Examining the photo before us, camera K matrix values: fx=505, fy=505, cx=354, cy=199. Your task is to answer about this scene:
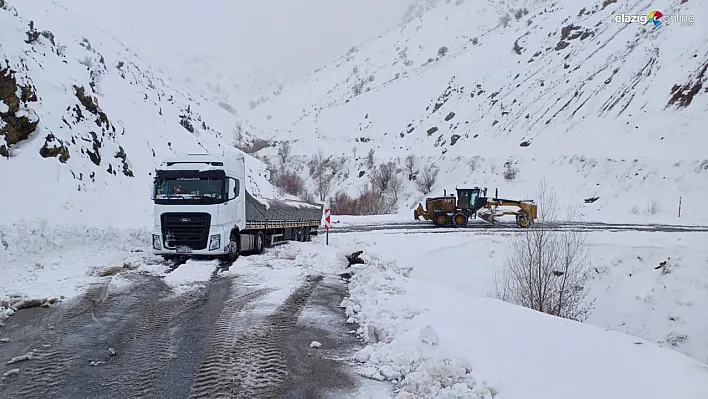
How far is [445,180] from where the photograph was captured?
52.6 m

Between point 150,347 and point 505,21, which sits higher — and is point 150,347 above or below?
below

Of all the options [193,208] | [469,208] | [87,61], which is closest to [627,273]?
[469,208]

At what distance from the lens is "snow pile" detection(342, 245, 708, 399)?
5457mm

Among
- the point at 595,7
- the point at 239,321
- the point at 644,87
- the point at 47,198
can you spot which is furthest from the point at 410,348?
the point at 595,7

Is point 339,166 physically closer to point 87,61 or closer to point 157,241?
point 87,61

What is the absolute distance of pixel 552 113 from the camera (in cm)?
5156

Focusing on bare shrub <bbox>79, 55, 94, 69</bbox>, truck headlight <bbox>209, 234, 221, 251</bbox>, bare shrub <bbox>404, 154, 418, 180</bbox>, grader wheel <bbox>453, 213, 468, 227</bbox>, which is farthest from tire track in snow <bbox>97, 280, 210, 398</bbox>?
bare shrub <bbox>404, 154, 418, 180</bbox>

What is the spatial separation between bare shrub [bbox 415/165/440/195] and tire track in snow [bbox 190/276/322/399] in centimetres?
4377

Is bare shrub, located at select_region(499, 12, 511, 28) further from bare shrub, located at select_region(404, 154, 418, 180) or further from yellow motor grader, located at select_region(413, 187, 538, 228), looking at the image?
yellow motor grader, located at select_region(413, 187, 538, 228)

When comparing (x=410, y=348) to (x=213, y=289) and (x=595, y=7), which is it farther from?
(x=595, y=7)

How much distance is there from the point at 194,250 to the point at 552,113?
4519 centimetres

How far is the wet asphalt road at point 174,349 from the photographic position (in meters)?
5.86

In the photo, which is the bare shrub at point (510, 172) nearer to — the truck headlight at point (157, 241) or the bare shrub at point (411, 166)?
the bare shrub at point (411, 166)

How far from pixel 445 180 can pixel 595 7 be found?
32.8 m
